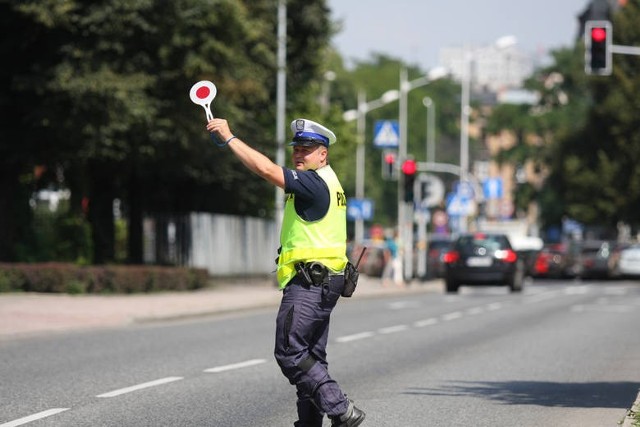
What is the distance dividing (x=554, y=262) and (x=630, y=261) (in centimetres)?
587

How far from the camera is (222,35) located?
3562 centimetres

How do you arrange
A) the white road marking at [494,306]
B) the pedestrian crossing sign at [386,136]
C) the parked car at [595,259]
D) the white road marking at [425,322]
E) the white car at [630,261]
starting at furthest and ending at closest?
the parked car at [595,259], the white car at [630,261], the pedestrian crossing sign at [386,136], the white road marking at [494,306], the white road marking at [425,322]

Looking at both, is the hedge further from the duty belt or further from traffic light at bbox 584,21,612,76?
the duty belt

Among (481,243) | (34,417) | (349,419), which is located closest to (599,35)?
(481,243)

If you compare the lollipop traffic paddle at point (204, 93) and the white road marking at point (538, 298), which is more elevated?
the lollipop traffic paddle at point (204, 93)

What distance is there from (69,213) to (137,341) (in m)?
22.2

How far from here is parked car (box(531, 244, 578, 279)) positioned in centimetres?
6831

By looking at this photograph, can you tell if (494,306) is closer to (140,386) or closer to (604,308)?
(604,308)

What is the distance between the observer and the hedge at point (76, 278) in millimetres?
30906

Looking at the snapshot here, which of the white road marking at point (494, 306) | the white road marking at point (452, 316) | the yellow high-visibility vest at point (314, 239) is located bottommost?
the white road marking at point (494, 306)

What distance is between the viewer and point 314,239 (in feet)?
28.9

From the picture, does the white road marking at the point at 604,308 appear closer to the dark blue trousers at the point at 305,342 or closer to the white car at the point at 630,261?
the dark blue trousers at the point at 305,342

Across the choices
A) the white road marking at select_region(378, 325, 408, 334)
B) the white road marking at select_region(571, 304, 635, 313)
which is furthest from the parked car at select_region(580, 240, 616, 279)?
the white road marking at select_region(378, 325, 408, 334)

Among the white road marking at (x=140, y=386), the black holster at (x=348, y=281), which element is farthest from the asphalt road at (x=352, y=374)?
the black holster at (x=348, y=281)
